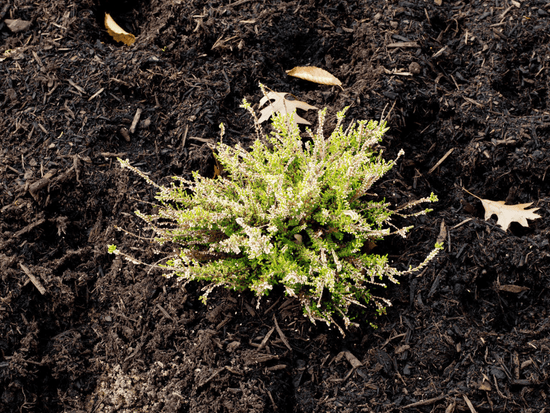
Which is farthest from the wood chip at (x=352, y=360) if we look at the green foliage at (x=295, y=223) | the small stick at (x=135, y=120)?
the small stick at (x=135, y=120)

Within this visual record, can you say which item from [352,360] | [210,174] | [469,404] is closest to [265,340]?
[352,360]

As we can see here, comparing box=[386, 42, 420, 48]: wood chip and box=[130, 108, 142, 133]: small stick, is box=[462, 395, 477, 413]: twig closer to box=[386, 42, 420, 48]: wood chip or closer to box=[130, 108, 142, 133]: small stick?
box=[386, 42, 420, 48]: wood chip

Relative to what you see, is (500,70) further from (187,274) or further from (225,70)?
(187,274)

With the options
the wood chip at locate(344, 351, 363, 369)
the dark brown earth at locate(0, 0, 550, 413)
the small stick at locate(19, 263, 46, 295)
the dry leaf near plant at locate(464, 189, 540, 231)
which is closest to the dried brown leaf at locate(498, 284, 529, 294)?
the dark brown earth at locate(0, 0, 550, 413)

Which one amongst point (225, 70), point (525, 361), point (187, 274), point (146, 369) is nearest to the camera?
point (187, 274)

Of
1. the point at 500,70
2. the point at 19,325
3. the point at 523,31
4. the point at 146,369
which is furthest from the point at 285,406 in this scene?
the point at 523,31

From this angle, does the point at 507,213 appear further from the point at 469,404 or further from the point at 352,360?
the point at 352,360
